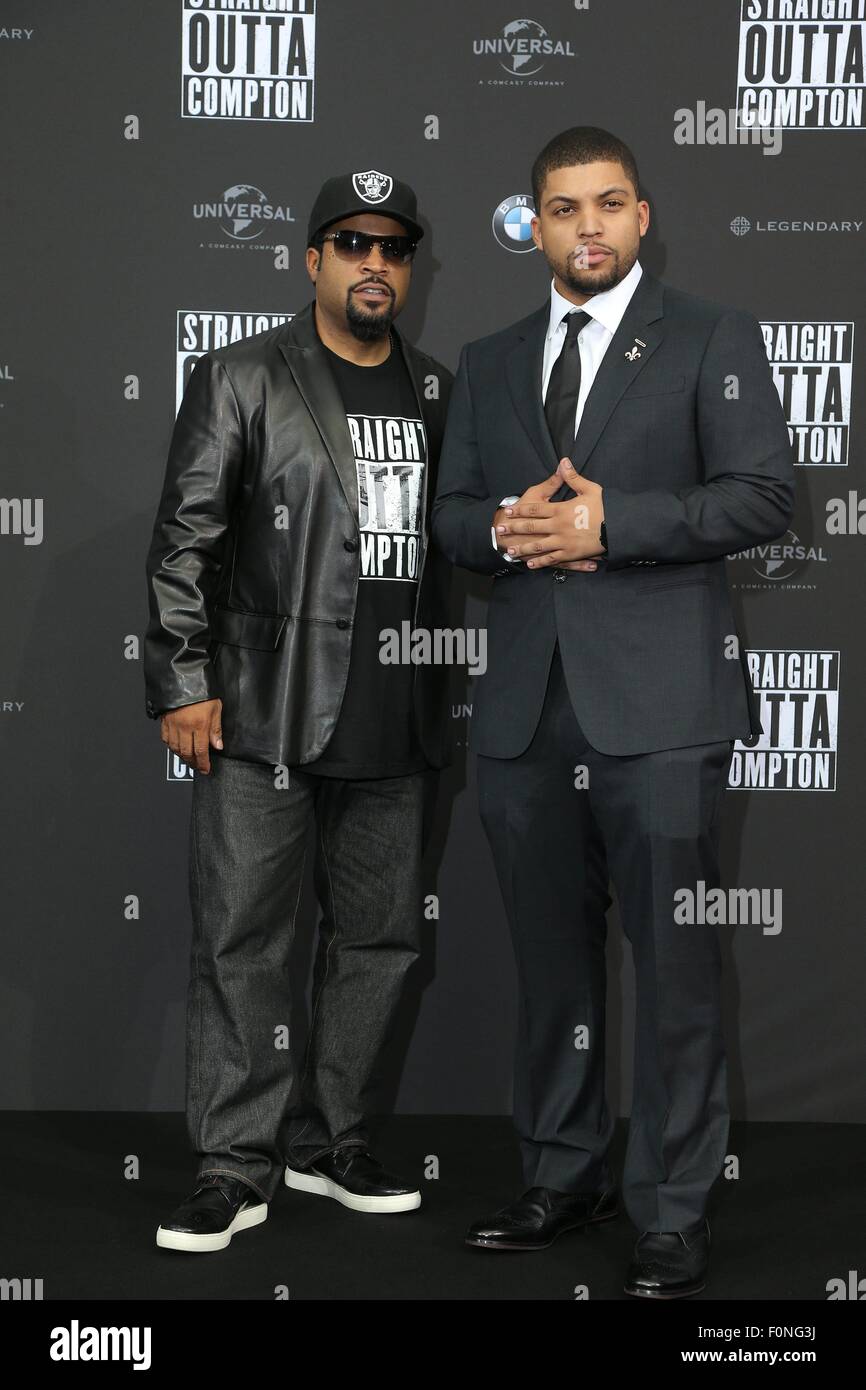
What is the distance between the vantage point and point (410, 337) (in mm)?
3836

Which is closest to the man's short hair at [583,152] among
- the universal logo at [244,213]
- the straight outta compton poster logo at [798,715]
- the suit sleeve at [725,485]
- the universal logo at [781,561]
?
the suit sleeve at [725,485]

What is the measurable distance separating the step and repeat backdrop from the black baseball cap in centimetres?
67

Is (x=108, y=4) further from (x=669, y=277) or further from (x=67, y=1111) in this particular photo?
(x=67, y=1111)

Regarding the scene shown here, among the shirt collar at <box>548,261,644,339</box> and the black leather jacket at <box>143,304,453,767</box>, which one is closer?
the shirt collar at <box>548,261,644,339</box>

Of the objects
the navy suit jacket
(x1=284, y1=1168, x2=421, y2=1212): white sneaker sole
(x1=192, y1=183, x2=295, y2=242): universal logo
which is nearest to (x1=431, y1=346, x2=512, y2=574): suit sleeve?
the navy suit jacket

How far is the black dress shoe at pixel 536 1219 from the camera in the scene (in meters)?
2.91

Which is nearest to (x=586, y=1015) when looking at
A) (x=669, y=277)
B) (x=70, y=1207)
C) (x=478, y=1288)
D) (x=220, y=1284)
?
(x=478, y=1288)

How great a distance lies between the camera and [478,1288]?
2756 millimetres

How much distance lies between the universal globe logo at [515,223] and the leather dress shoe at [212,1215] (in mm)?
2465

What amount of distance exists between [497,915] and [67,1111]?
1306mm

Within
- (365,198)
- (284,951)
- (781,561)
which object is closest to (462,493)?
(365,198)

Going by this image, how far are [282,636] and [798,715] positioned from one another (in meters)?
1.54

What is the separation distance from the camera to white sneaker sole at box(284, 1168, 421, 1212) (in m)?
3.16

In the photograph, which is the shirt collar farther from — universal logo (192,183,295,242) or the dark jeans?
universal logo (192,183,295,242)
